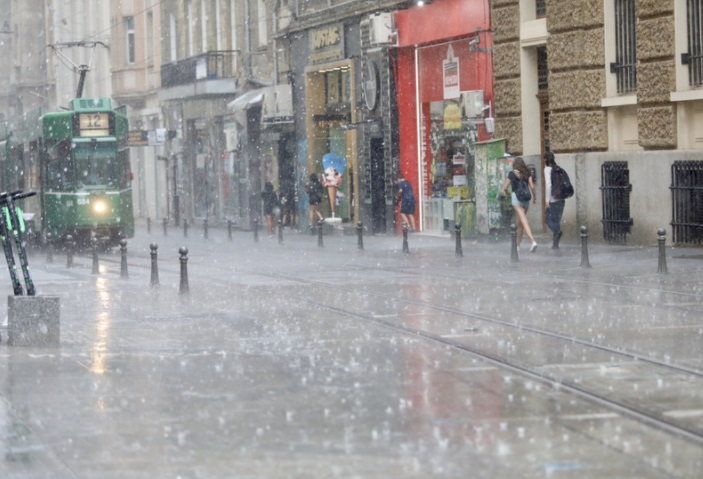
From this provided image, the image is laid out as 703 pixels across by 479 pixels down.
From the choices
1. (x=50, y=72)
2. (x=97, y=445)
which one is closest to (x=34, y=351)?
(x=97, y=445)

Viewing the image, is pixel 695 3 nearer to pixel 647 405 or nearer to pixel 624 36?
pixel 624 36

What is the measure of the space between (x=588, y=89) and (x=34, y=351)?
15.8 metres

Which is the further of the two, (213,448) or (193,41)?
(193,41)

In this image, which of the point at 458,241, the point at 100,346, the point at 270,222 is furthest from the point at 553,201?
the point at 270,222

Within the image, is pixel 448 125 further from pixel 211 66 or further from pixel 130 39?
pixel 130 39

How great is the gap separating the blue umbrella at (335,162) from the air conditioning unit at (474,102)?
9.77 meters

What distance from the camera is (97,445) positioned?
28.5 feet

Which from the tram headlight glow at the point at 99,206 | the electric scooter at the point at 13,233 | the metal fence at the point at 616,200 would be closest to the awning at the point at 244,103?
the tram headlight glow at the point at 99,206

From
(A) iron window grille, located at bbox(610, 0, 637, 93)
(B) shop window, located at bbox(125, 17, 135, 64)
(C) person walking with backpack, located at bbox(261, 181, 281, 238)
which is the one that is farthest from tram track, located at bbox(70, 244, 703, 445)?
(B) shop window, located at bbox(125, 17, 135, 64)

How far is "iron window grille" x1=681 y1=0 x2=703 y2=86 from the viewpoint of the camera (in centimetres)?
2448

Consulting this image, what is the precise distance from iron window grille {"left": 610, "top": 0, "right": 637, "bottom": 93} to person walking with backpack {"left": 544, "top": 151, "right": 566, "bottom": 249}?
6.04ft

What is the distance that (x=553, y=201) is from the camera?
2664 centimetres

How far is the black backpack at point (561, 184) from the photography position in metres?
26.4

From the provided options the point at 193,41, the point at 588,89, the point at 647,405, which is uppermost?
the point at 193,41
